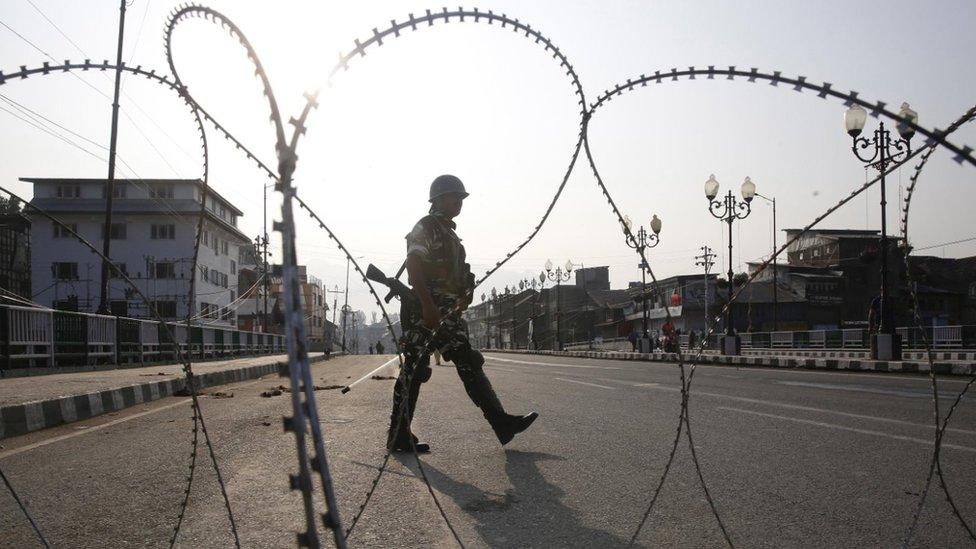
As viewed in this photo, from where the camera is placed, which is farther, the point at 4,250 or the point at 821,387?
the point at 4,250

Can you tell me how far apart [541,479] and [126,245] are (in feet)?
200

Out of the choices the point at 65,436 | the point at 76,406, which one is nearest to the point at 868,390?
the point at 65,436

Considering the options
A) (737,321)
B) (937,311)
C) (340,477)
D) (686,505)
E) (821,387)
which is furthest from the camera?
(737,321)

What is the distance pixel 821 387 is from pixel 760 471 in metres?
8.10

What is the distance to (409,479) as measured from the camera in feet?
15.8

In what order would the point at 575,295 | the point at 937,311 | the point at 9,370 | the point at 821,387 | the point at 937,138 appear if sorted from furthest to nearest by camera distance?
the point at 575,295 < the point at 937,311 < the point at 9,370 < the point at 821,387 < the point at 937,138

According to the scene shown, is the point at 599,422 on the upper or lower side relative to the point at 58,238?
lower

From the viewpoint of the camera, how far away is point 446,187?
5.37 meters

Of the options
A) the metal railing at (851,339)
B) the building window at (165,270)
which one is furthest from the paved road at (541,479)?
the building window at (165,270)

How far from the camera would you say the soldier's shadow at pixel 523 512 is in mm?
3391

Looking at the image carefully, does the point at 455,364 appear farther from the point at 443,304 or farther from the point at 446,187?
the point at 446,187

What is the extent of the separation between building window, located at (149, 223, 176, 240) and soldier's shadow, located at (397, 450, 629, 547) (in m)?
58.9

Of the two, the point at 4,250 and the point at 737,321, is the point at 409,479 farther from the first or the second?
the point at 737,321

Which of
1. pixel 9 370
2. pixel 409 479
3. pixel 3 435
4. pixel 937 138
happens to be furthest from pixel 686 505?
pixel 9 370
